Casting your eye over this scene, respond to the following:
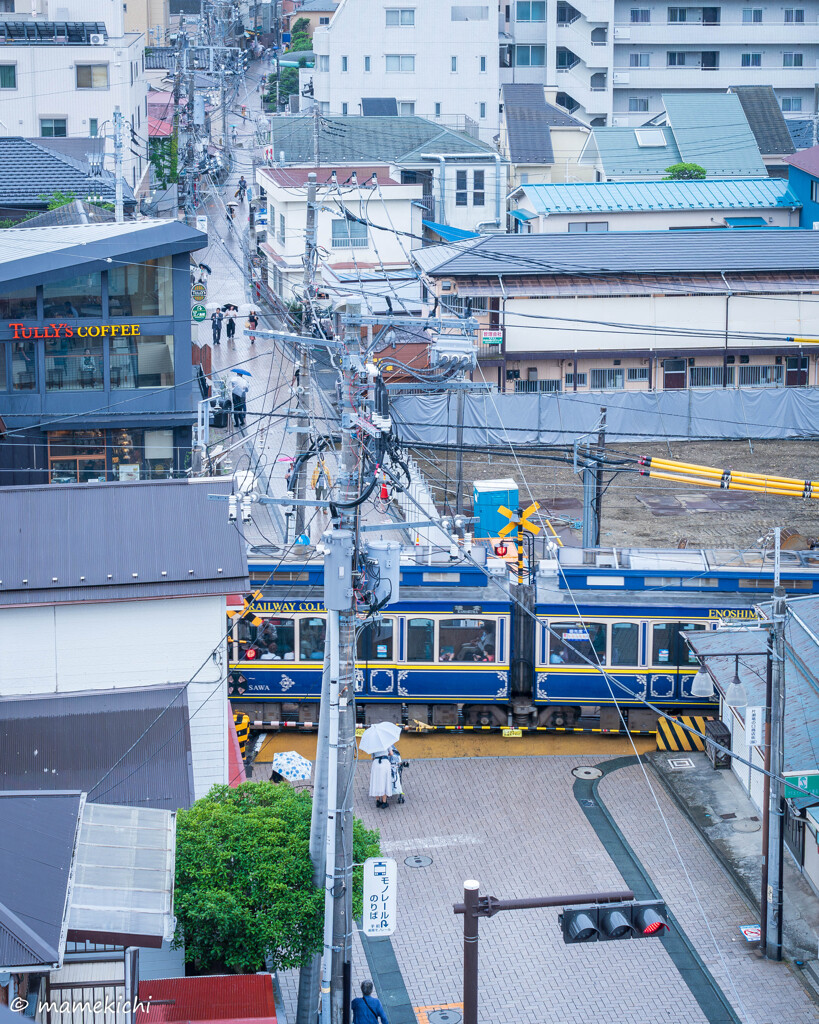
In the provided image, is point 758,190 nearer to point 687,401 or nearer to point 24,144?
point 687,401

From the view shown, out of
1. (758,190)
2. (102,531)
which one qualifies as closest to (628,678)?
(102,531)

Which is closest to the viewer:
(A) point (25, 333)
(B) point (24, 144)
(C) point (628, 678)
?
(C) point (628, 678)

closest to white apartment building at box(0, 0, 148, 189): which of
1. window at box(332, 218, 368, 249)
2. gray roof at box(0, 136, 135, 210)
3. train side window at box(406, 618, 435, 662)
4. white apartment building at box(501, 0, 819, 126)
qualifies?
window at box(332, 218, 368, 249)

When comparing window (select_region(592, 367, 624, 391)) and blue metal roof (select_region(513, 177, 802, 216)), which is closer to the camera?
window (select_region(592, 367, 624, 391))

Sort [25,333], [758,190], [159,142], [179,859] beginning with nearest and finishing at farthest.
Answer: [179,859] → [25,333] → [758,190] → [159,142]

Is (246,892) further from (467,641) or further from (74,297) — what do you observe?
(74,297)

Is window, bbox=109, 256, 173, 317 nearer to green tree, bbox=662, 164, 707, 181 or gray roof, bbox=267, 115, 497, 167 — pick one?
gray roof, bbox=267, 115, 497, 167

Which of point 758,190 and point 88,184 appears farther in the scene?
point 758,190
